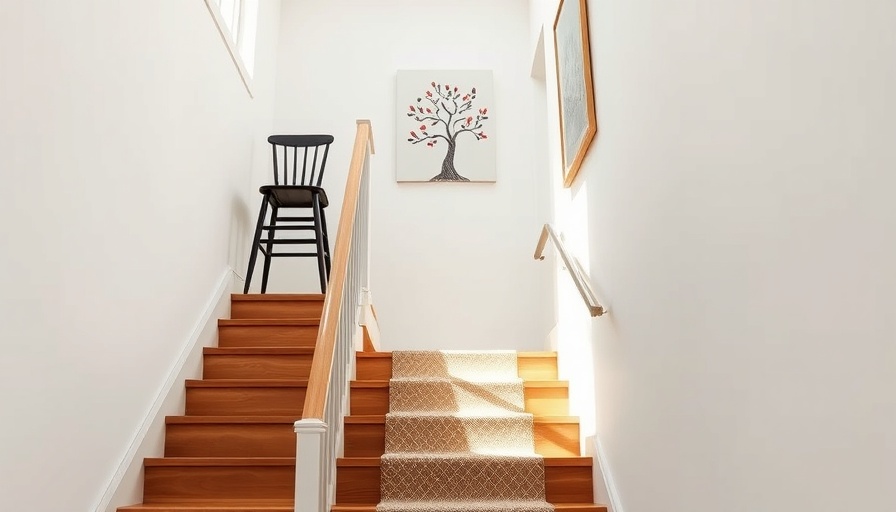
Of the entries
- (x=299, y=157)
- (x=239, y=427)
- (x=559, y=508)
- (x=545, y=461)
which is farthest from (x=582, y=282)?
(x=299, y=157)

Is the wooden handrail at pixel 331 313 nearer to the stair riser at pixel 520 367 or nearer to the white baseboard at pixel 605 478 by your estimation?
the stair riser at pixel 520 367

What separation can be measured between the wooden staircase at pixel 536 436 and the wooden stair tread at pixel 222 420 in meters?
0.32

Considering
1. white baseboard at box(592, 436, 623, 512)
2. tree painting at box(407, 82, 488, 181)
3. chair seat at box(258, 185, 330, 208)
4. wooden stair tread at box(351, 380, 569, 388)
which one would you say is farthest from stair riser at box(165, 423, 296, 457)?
tree painting at box(407, 82, 488, 181)

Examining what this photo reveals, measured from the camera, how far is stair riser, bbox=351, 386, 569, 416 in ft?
12.5

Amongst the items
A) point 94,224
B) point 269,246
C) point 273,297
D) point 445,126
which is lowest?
point 273,297

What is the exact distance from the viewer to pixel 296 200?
5066 mm

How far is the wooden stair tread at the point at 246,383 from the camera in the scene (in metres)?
3.79

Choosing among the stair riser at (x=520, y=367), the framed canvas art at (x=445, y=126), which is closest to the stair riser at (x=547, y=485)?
the stair riser at (x=520, y=367)

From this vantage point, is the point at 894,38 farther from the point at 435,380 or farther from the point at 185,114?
the point at 185,114

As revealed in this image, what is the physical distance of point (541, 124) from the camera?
19.5ft

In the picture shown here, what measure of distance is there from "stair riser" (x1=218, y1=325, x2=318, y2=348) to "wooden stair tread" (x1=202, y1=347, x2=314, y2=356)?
246 millimetres

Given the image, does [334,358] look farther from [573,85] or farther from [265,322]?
[573,85]

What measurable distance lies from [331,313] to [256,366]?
1363 mm

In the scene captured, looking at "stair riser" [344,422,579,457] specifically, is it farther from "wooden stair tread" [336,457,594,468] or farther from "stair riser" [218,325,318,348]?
"stair riser" [218,325,318,348]
